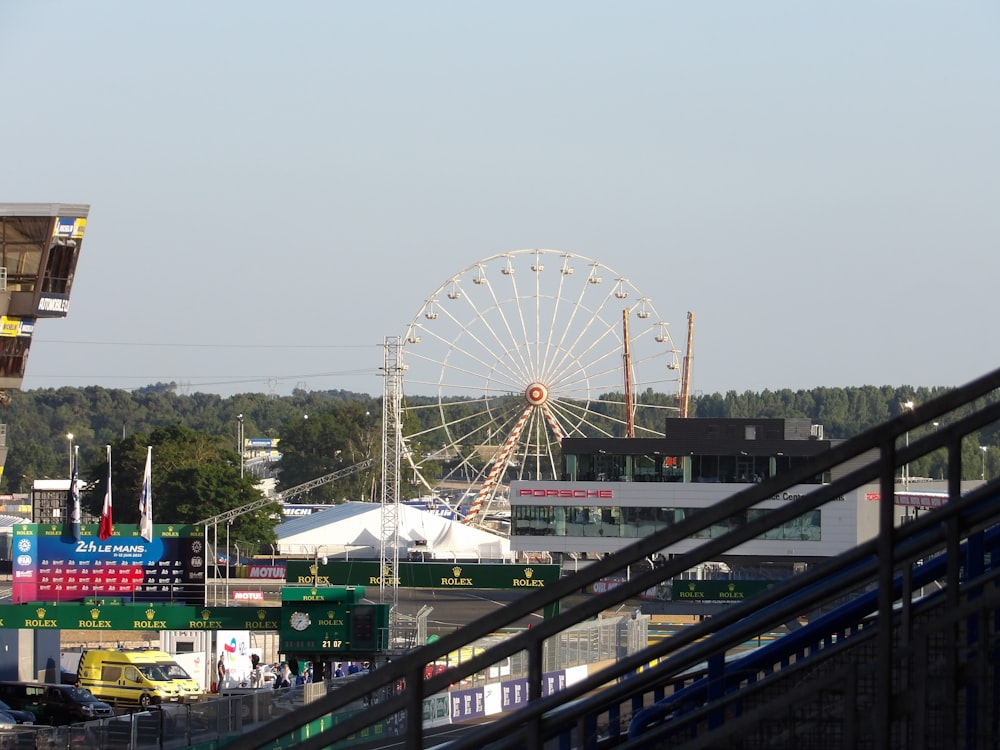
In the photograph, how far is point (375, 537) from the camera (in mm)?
74062

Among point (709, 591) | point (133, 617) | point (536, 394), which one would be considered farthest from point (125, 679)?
point (536, 394)

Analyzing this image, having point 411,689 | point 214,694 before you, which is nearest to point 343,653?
point 214,694

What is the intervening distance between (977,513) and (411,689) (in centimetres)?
154

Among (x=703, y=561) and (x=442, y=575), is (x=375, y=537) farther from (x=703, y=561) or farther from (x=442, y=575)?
(x=703, y=561)

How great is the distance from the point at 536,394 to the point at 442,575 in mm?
24793

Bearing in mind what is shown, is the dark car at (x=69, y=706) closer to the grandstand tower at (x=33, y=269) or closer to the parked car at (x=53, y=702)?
the parked car at (x=53, y=702)

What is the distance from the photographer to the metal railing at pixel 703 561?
3613 millimetres

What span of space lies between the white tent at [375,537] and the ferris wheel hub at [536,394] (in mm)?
6964

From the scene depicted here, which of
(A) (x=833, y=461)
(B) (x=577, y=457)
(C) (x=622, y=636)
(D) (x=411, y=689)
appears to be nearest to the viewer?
(A) (x=833, y=461)

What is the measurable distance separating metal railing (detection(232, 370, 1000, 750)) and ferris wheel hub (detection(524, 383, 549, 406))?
64.4 m

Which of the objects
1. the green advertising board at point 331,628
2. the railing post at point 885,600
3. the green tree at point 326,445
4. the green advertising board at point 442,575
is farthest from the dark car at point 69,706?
the green tree at point 326,445

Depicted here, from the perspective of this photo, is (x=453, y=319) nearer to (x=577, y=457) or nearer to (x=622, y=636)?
(x=577, y=457)

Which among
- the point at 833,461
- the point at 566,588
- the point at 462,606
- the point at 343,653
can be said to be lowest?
the point at 462,606

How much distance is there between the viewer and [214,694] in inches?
1174
